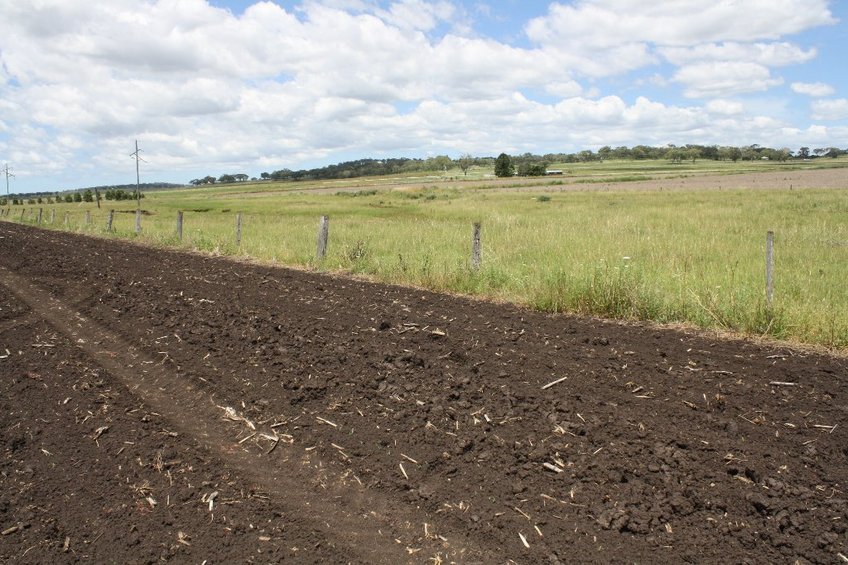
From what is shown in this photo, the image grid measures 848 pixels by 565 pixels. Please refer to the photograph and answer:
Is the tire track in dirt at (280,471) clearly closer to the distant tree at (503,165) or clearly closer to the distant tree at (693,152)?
the distant tree at (503,165)

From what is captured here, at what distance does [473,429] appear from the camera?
519cm

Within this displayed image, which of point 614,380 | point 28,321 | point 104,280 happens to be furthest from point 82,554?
point 104,280

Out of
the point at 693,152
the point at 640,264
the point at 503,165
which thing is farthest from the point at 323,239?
the point at 693,152

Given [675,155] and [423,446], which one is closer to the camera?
[423,446]

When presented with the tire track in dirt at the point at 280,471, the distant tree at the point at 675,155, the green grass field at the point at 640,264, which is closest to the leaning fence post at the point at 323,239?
the green grass field at the point at 640,264

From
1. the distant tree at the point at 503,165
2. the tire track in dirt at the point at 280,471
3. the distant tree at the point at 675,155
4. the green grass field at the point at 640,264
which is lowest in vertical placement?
the tire track in dirt at the point at 280,471

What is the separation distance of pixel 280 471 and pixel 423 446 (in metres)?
1.11

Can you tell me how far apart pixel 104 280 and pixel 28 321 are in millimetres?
3198

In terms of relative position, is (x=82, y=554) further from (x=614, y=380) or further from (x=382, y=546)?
(x=614, y=380)

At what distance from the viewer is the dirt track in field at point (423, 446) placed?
3953 mm

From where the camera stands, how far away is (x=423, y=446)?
16.6 ft

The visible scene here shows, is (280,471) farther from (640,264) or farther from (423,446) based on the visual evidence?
(640,264)

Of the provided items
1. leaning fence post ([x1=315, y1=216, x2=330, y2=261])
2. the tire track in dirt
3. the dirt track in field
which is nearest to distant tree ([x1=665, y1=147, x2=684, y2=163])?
leaning fence post ([x1=315, y1=216, x2=330, y2=261])

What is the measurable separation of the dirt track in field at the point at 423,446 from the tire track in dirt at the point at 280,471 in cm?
2
